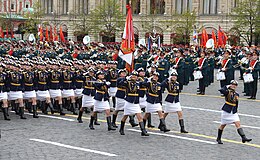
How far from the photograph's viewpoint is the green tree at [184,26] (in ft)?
175

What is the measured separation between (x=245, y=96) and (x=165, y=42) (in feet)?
120

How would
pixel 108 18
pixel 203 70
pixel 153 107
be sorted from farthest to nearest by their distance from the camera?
pixel 108 18 → pixel 203 70 → pixel 153 107

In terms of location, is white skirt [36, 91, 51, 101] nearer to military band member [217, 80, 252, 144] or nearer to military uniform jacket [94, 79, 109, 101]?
military uniform jacket [94, 79, 109, 101]

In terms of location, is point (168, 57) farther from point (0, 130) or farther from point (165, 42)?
point (165, 42)

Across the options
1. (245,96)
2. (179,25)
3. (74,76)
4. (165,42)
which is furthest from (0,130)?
(165,42)

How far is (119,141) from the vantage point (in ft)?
45.6

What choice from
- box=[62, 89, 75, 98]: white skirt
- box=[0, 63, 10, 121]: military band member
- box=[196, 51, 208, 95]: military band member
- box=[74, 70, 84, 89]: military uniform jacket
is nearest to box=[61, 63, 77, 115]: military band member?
box=[62, 89, 75, 98]: white skirt

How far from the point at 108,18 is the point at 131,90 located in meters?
46.2

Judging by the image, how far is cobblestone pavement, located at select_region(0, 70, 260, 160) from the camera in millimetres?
12383

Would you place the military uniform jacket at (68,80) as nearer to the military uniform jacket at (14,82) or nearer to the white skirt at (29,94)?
the white skirt at (29,94)

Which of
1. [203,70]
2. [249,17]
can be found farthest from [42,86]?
[249,17]

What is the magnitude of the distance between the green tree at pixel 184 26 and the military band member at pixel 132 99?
38723 mm

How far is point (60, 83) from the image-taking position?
718 inches

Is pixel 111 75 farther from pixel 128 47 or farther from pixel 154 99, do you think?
pixel 154 99
